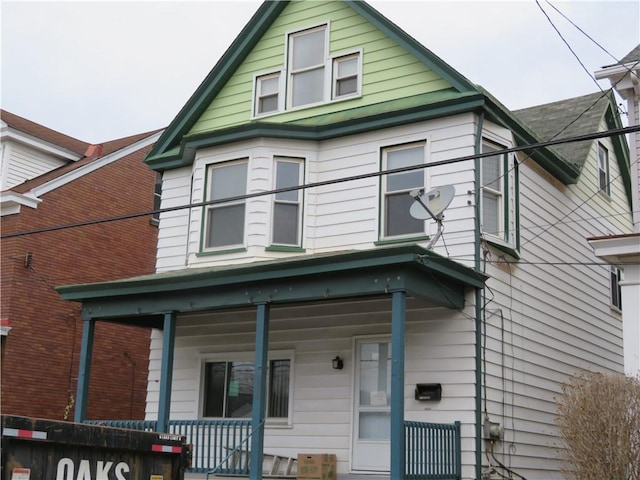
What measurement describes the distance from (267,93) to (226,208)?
2546 mm

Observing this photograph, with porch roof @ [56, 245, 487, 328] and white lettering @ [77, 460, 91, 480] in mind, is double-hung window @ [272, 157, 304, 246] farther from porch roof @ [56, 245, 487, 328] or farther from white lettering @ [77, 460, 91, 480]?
white lettering @ [77, 460, 91, 480]

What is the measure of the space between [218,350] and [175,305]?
1.73m

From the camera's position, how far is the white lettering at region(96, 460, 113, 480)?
7.69m

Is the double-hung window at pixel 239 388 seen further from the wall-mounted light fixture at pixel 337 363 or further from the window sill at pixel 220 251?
the window sill at pixel 220 251

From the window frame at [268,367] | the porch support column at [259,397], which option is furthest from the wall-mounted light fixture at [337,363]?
the porch support column at [259,397]

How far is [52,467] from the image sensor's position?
284 inches

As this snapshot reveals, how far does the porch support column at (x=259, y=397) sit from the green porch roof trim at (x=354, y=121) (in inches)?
143

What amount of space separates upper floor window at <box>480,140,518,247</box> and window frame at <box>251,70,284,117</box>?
13.9 ft

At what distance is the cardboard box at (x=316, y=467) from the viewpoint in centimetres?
1309

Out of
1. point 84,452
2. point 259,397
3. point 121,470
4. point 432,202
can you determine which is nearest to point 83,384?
point 259,397

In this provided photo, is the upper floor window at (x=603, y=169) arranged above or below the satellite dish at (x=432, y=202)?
above

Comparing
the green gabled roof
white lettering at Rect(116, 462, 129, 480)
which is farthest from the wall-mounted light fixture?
white lettering at Rect(116, 462, 129, 480)

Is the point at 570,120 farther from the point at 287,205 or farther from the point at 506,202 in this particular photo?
the point at 287,205

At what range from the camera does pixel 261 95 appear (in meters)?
16.9
